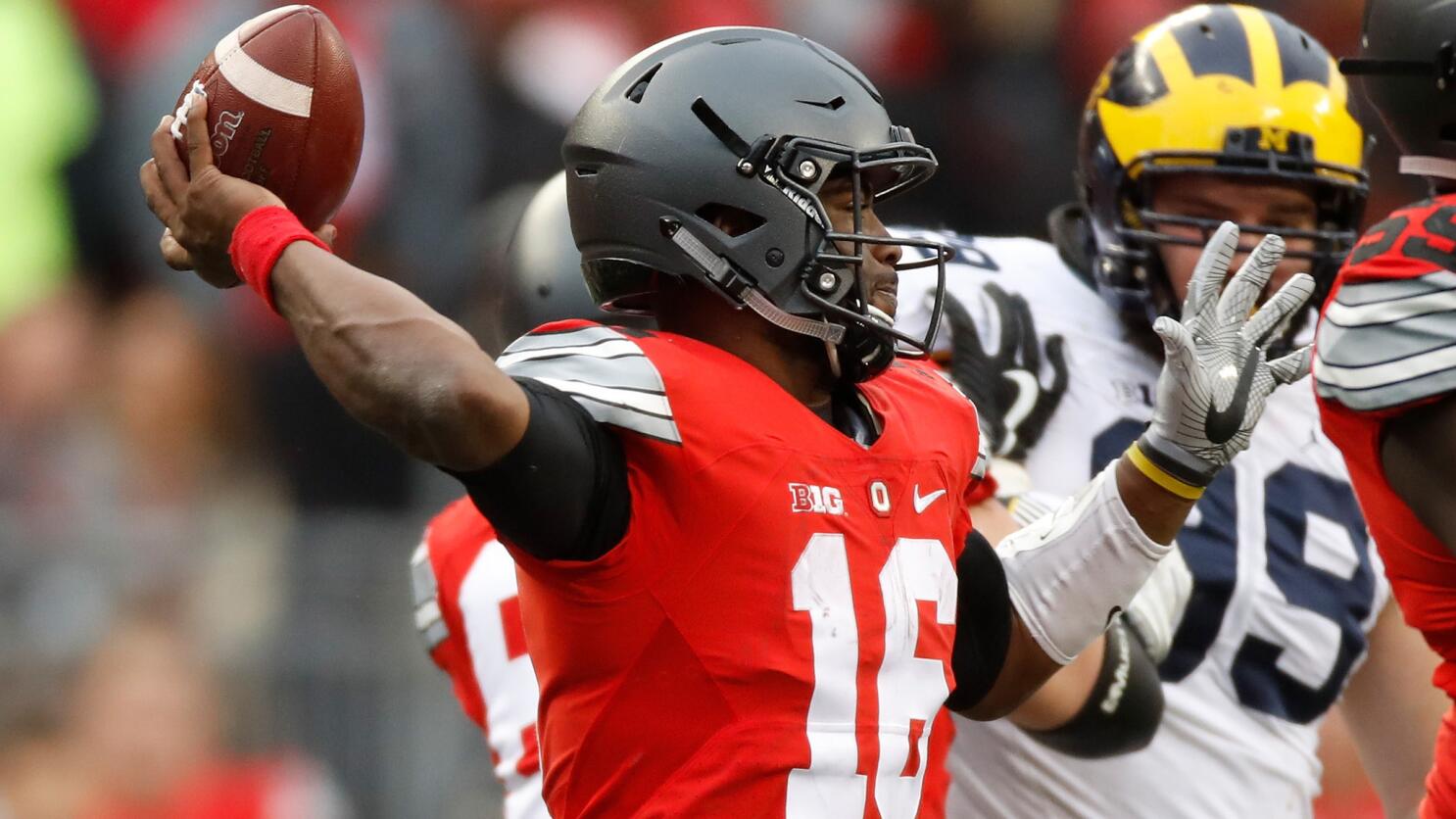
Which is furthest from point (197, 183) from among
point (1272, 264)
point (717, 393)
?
point (1272, 264)

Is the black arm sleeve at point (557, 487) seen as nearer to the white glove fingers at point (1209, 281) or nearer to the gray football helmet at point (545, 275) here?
the white glove fingers at point (1209, 281)

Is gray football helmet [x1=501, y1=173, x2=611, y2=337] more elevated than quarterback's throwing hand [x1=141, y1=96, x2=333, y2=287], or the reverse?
quarterback's throwing hand [x1=141, y1=96, x2=333, y2=287]

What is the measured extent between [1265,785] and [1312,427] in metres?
0.75

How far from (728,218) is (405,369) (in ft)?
1.95

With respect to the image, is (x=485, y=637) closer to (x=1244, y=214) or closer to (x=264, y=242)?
(x=264, y=242)

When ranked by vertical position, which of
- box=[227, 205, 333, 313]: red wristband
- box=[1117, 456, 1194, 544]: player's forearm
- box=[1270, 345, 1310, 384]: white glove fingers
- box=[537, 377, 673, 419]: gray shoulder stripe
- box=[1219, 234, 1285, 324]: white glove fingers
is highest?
box=[227, 205, 333, 313]: red wristband

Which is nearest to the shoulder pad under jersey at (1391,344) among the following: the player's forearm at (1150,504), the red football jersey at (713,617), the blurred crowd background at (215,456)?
the player's forearm at (1150,504)

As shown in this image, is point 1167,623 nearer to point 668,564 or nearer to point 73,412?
point 668,564

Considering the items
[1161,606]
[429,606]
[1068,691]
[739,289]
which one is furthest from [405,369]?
[1161,606]

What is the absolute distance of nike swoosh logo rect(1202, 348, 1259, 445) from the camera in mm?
2660

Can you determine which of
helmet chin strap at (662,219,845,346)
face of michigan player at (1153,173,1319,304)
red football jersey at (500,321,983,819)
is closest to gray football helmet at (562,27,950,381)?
helmet chin strap at (662,219,845,346)

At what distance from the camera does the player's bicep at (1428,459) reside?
262 cm

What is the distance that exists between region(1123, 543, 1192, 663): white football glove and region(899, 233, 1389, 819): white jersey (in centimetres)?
6

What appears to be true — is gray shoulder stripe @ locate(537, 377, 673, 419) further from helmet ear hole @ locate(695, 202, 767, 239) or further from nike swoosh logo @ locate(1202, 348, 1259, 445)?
nike swoosh logo @ locate(1202, 348, 1259, 445)
